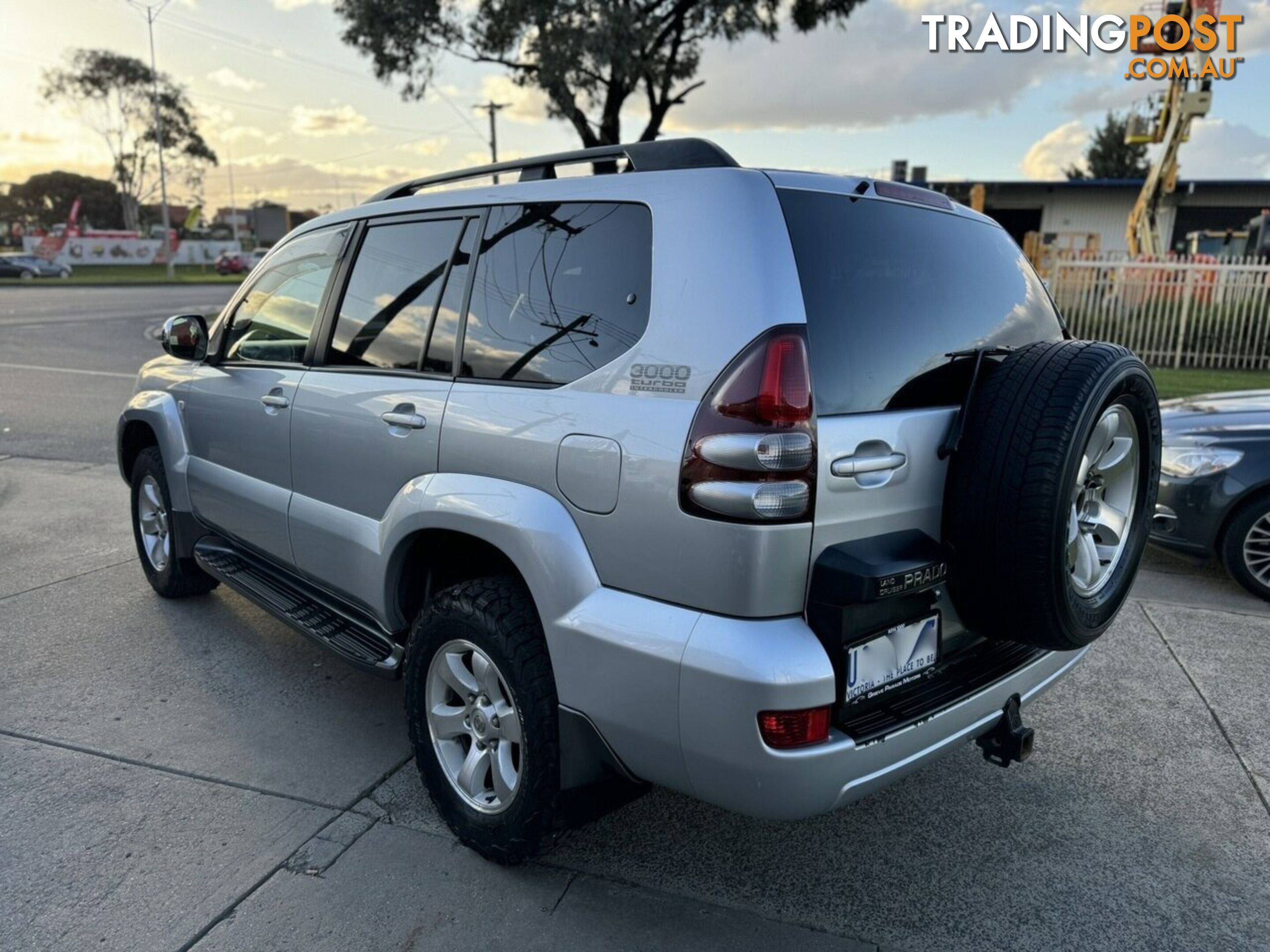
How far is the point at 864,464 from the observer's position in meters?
2.18

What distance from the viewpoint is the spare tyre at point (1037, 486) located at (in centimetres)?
224

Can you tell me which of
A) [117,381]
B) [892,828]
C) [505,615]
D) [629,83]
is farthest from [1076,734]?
[629,83]

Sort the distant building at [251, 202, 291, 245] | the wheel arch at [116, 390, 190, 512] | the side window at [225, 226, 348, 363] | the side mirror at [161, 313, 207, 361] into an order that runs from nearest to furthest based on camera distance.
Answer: the side window at [225, 226, 348, 363] < the side mirror at [161, 313, 207, 361] < the wheel arch at [116, 390, 190, 512] < the distant building at [251, 202, 291, 245]

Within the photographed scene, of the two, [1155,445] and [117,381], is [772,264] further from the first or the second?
[117,381]

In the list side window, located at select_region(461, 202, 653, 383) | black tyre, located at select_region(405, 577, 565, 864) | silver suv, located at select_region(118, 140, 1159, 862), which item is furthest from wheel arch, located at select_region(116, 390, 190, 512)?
side window, located at select_region(461, 202, 653, 383)

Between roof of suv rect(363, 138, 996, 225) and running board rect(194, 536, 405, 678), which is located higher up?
roof of suv rect(363, 138, 996, 225)

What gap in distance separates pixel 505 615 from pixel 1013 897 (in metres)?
1.61

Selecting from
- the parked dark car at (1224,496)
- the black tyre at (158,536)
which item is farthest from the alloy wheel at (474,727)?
the parked dark car at (1224,496)

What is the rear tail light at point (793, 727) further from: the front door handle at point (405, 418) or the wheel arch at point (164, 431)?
the wheel arch at point (164, 431)

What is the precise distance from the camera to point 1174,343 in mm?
14188

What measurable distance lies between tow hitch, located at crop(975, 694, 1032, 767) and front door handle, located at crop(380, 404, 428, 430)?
1831 mm

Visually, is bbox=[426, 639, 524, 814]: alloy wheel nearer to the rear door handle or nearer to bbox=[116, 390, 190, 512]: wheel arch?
the rear door handle

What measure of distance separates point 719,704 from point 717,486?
48 cm

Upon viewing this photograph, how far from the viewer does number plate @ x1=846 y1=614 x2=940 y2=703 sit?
216 cm
